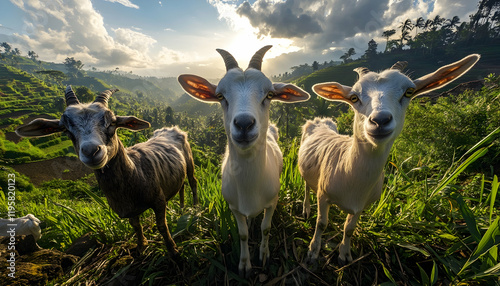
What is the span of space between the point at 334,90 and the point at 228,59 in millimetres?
1571

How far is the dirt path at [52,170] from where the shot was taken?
1426 inches

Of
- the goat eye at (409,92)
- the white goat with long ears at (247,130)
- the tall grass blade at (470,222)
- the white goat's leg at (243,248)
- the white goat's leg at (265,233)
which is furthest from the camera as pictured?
the white goat's leg at (265,233)

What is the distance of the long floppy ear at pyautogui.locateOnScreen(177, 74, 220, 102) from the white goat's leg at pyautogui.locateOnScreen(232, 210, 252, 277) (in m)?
1.75

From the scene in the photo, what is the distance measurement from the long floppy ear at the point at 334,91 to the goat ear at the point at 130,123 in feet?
9.10

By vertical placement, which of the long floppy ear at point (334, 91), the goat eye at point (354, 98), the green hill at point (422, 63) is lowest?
the goat eye at point (354, 98)

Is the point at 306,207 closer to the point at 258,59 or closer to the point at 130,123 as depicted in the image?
the point at 258,59

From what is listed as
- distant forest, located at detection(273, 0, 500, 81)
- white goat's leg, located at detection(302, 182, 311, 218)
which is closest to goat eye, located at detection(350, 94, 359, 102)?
white goat's leg, located at detection(302, 182, 311, 218)

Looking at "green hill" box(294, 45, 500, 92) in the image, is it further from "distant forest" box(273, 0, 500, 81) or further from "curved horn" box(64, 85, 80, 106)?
"curved horn" box(64, 85, 80, 106)

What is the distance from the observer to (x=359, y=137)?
2.46 meters

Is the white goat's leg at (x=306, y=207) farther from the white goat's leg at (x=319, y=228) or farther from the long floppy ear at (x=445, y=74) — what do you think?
the long floppy ear at (x=445, y=74)

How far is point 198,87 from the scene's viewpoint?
2.78 metres

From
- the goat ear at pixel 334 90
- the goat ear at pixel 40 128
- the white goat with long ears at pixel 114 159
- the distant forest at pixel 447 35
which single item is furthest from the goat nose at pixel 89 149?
the distant forest at pixel 447 35

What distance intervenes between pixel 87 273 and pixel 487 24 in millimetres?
130506

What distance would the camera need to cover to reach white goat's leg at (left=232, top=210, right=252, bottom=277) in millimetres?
2900
